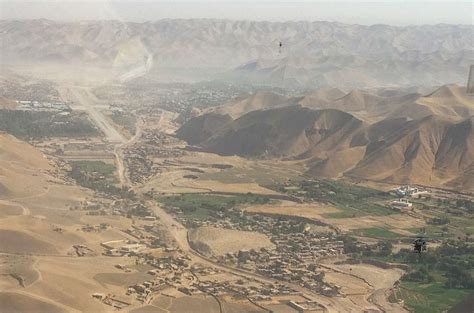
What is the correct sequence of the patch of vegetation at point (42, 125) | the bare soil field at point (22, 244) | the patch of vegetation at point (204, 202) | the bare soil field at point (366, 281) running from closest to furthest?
the bare soil field at point (366, 281)
the bare soil field at point (22, 244)
the patch of vegetation at point (204, 202)
the patch of vegetation at point (42, 125)

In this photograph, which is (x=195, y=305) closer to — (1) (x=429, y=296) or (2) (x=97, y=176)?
(1) (x=429, y=296)

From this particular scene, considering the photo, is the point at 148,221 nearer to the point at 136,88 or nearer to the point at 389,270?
the point at 389,270

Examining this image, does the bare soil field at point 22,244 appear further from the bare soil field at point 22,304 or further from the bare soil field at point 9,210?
the bare soil field at point 22,304

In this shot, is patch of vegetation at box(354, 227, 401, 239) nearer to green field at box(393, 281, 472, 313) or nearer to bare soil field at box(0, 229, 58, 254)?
green field at box(393, 281, 472, 313)

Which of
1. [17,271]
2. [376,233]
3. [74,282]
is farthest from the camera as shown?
[376,233]

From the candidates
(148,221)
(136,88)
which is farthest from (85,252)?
(136,88)

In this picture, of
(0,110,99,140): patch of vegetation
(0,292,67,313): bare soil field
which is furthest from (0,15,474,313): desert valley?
(0,110,99,140): patch of vegetation

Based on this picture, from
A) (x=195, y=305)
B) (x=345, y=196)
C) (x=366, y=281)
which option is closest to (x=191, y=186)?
(x=345, y=196)

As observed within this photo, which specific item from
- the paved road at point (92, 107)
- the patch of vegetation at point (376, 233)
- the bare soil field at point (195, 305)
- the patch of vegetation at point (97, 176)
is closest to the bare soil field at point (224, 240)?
the patch of vegetation at point (376, 233)
